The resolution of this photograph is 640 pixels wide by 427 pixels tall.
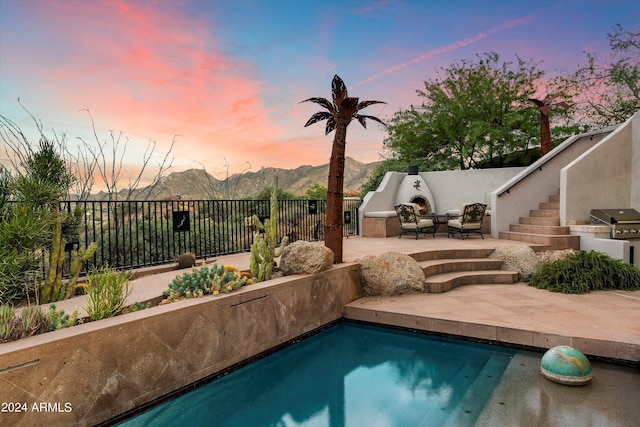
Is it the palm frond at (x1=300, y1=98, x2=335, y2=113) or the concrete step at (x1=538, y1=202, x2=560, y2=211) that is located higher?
the palm frond at (x1=300, y1=98, x2=335, y2=113)

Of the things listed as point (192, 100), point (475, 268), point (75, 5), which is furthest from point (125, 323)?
point (192, 100)

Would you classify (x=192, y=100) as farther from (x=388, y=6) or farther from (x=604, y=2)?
(x=604, y=2)

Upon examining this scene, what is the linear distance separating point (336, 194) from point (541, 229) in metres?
5.83

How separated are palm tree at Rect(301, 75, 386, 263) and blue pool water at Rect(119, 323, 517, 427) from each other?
1.94 metres

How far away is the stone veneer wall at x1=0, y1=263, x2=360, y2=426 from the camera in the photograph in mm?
2359

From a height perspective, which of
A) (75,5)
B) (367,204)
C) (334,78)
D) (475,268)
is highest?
(75,5)

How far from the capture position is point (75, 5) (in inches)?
219

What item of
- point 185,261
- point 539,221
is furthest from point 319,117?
point 539,221

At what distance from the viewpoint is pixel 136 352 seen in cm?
290

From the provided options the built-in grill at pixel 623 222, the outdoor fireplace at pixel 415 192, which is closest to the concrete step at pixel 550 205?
the built-in grill at pixel 623 222

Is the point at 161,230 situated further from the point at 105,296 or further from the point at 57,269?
the point at 105,296

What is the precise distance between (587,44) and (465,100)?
4772 millimetres

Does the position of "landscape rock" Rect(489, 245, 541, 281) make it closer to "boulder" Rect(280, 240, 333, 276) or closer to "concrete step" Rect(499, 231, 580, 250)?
"concrete step" Rect(499, 231, 580, 250)

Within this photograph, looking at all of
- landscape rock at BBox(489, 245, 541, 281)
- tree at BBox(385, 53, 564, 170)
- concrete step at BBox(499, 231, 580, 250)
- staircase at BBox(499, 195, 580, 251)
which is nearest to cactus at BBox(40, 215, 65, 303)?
landscape rock at BBox(489, 245, 541, 281)
